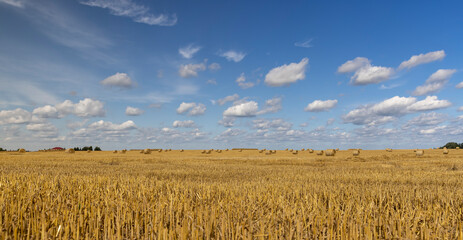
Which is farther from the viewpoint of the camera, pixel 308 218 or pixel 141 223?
pixel 308 218

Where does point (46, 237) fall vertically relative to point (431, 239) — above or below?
above

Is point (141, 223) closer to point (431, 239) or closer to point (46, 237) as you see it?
point (46, 237)

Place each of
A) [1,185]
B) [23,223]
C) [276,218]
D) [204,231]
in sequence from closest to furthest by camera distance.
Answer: [204,231], [23,223], [276,218], [1,185]

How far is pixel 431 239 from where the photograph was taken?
14.4ft

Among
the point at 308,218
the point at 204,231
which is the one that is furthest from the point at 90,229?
the point at 308,218

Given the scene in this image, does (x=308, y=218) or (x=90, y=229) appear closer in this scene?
(x=90, y=229)

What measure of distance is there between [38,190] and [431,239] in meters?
8.39

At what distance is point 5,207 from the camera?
5629 mm

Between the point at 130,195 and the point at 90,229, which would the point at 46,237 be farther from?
the point at 130,195

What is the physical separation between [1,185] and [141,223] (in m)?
5.94

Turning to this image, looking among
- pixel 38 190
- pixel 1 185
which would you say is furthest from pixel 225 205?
pixel 1 185

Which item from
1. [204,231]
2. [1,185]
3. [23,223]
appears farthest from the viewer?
[1,185]

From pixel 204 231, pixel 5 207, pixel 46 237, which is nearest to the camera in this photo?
pixel 46 237

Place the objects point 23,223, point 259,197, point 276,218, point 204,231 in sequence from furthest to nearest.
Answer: point 259,197
point 276,218
point 23,223
point 204,231
